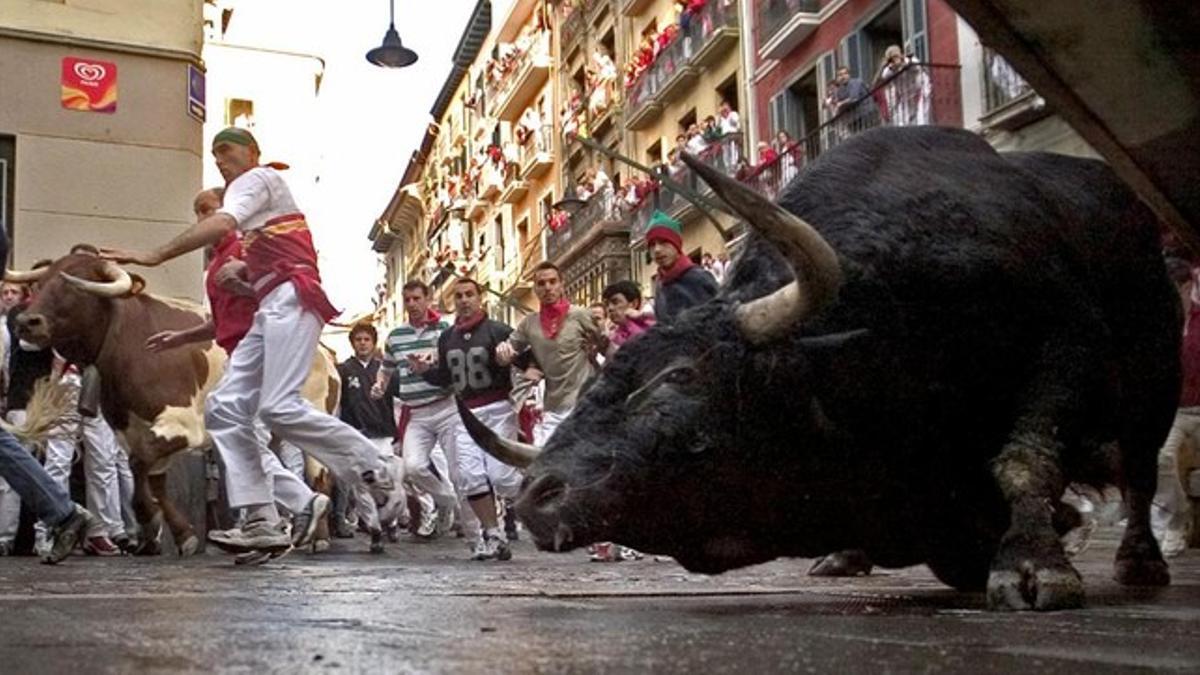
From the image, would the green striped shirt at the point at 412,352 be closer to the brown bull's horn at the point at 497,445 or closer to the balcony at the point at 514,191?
the brown bull's horn at the point at 497,445

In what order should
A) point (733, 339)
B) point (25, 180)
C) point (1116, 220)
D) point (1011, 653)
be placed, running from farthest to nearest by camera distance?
point (25, 180)
point (1116, 220)
point (733, 339)
point (1011, 653)

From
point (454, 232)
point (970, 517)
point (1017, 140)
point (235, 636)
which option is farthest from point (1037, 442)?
point (454, 232)

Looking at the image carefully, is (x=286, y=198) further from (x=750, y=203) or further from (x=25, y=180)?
(x=25, y=180)

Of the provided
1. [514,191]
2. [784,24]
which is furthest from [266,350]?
[514,191]

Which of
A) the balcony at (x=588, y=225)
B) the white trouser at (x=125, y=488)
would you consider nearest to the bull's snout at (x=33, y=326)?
the white trouser at (x=125, y=488)

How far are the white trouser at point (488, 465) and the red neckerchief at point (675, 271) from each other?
154cm

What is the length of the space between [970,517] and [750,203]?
3.65 feet

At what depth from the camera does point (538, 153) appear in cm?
4553

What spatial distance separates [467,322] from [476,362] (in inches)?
13.0

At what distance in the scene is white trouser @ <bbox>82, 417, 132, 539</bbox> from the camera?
404 inches

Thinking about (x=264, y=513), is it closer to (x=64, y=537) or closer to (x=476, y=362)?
(x=64, y=537)

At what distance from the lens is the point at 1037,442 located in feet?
13.3

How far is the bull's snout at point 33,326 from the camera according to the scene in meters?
8.92

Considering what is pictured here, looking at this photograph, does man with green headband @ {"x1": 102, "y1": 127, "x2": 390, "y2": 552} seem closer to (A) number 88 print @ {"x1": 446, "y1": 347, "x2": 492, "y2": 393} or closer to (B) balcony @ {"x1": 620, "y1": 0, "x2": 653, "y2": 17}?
(A) number 88 print @ {"x1": 446, "y1": 347, "x2": 492, "y2": 393}
